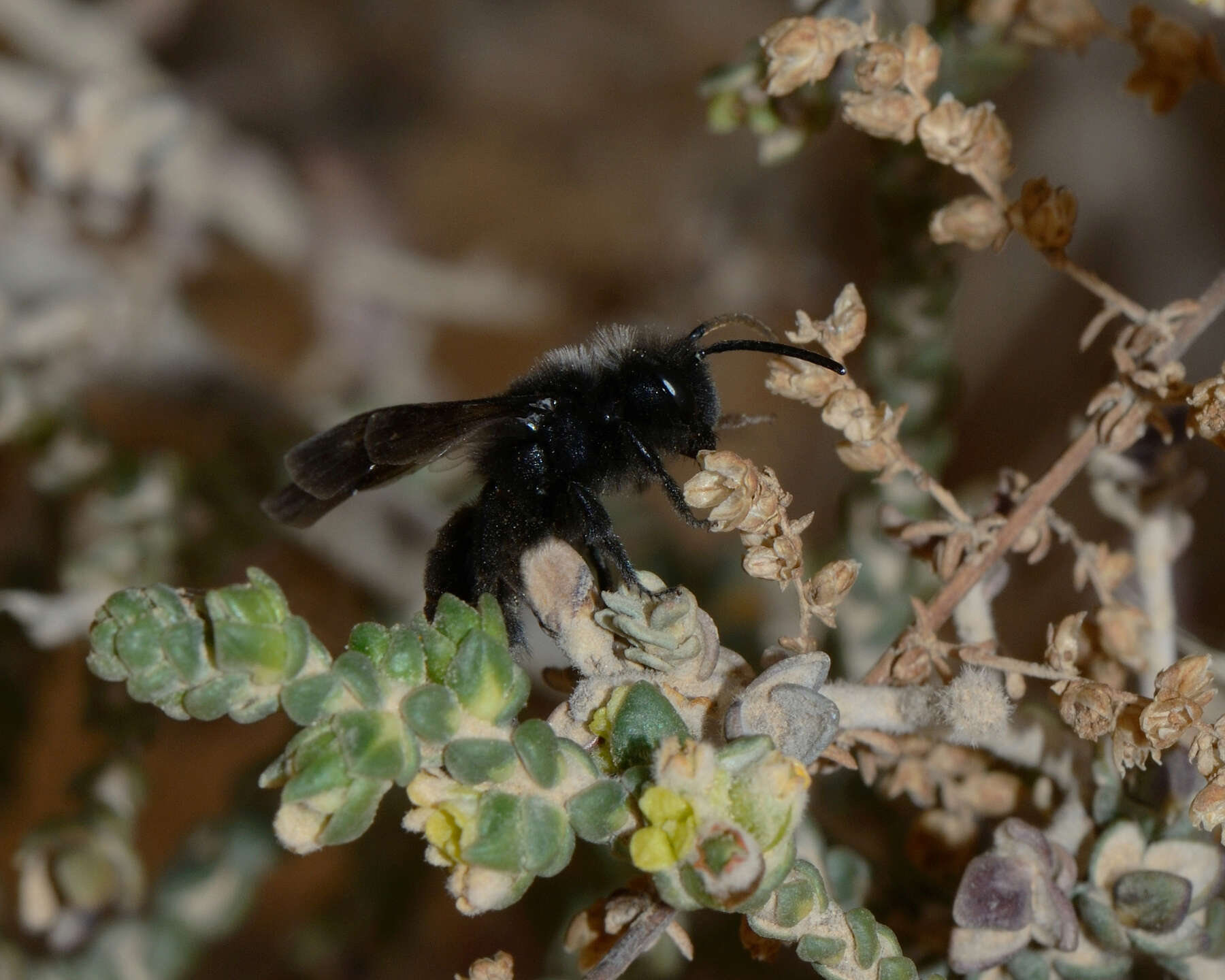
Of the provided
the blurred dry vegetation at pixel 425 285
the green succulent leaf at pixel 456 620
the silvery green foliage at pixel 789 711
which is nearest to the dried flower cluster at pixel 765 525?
the silvery green foliage at pixel 789 711

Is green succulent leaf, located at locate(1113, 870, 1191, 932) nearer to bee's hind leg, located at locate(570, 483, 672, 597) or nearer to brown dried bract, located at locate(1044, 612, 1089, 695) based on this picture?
brown dried bract, located at locate(1044, 612, 1089, 695)

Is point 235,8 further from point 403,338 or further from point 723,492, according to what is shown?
point 723,492

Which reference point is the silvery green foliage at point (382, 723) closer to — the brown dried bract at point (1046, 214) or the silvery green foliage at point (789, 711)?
the silvery green foliage at point (789, 711)

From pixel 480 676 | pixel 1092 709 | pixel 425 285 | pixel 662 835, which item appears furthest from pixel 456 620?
pixel 425 285

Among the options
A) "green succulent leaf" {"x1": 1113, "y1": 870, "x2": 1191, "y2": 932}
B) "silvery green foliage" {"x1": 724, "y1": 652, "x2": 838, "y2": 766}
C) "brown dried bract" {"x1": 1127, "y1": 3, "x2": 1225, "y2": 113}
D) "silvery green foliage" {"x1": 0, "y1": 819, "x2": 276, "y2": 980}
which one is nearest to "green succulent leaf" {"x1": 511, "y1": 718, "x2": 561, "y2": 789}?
"silvery green foliage" {"x1": 724, "y1": 652, "x2": 838, "y2": 766}

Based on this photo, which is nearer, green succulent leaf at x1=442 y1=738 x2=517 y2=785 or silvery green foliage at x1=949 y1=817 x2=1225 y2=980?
green succulent leaf at x1=442 y1=738 x2=517 y2=785

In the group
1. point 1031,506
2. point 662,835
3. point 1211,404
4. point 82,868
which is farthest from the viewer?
point 82,868

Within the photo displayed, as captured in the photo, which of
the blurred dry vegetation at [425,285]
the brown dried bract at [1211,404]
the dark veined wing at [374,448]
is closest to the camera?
the brown dried bract at [1211,404]

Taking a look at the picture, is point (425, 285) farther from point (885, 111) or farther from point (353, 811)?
point (353, 811)
